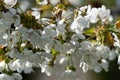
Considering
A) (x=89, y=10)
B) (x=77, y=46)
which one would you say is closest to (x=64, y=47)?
(x=77, y=46)

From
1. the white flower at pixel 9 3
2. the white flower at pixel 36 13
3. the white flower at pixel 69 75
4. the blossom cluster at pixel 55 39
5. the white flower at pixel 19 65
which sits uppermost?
the white flower at pixel 36 13

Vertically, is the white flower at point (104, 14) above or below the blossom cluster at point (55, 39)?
above

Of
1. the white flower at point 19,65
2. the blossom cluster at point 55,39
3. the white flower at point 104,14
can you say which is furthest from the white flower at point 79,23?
the white flower at point 19,65

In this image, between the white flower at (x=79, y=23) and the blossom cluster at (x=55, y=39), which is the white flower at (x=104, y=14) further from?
the white flower at (x=79, y=23)

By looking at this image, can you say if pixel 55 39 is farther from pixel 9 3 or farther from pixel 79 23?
pixel 9 3

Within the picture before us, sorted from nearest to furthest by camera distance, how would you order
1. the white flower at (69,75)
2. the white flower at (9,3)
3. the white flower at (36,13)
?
1. the white flower at (9,3)
2. the white flower at (36,13)
3. the white flower at (69,75)

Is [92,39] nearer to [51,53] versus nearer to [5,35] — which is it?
[51,53]

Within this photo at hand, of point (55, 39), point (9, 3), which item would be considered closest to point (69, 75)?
point (55, 39)

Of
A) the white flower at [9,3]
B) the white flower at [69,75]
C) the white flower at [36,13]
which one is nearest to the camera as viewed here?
the white flower at [9,3]
